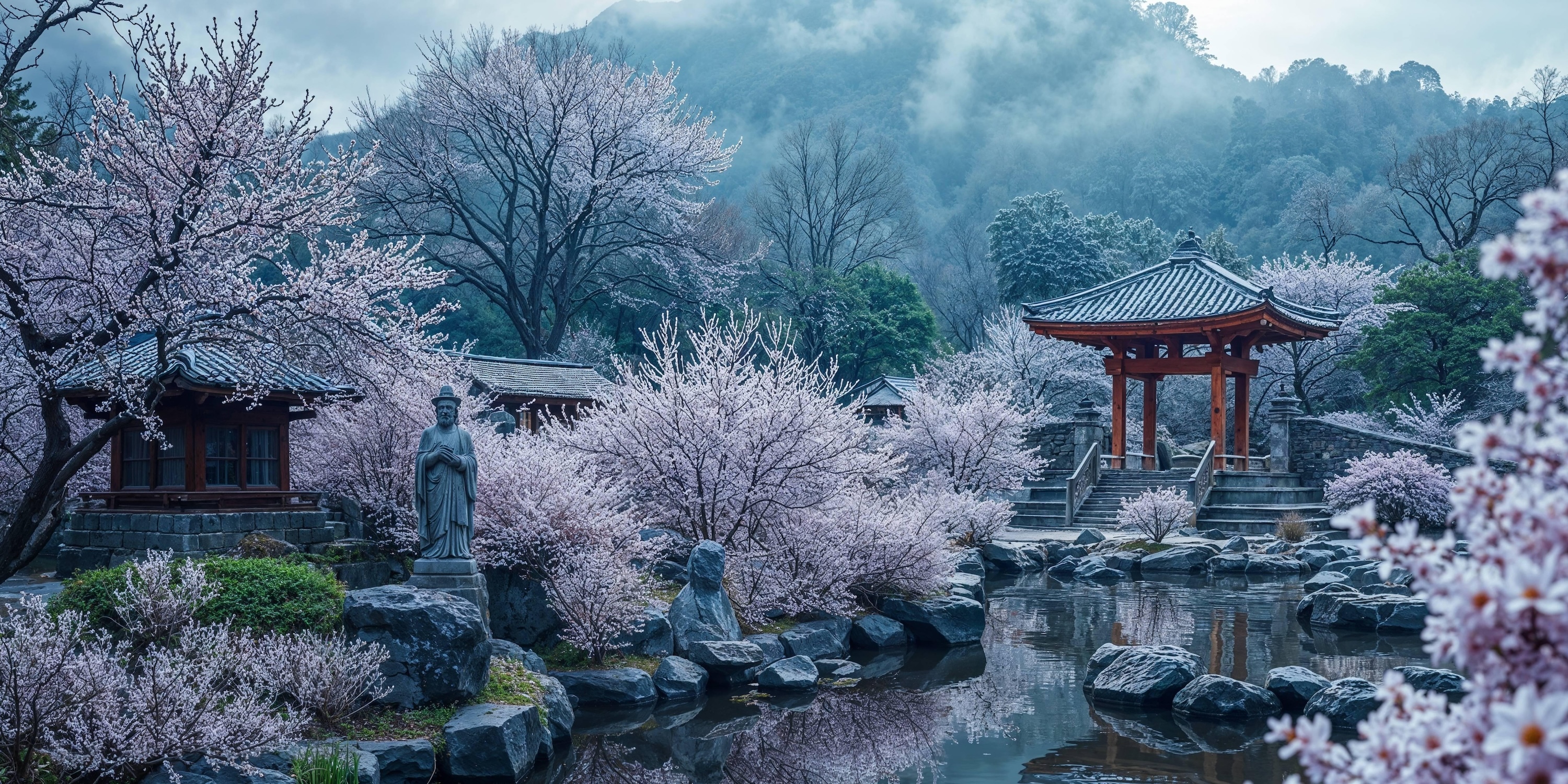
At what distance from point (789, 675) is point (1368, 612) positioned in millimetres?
8097

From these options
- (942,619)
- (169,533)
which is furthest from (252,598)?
(942,619)

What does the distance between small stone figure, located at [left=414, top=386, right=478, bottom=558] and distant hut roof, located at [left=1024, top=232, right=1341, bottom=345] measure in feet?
64.1

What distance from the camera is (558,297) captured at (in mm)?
32625

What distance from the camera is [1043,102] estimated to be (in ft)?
321

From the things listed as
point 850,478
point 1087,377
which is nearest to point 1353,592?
point 850,478

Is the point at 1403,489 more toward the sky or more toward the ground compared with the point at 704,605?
more toward the sky

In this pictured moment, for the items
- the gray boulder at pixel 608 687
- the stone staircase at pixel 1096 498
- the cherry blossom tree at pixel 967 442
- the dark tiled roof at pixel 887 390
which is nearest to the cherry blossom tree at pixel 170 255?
the gray boulder at pixel 608 687

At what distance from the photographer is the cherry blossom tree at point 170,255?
277 inches

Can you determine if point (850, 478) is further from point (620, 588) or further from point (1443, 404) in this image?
point (1443, 404)

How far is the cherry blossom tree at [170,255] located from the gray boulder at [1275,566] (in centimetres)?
1578

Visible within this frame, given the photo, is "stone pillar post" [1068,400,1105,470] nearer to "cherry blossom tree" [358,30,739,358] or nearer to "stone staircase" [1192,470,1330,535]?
"stone staircase" [1192,470,1330,535]

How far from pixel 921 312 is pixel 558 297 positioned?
1611 centimetres

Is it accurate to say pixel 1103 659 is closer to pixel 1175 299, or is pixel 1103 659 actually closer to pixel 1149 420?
pixel 1175 299

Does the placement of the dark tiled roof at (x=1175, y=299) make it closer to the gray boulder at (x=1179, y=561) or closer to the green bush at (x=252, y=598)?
the gray boulder at (x=1179, y=561)
